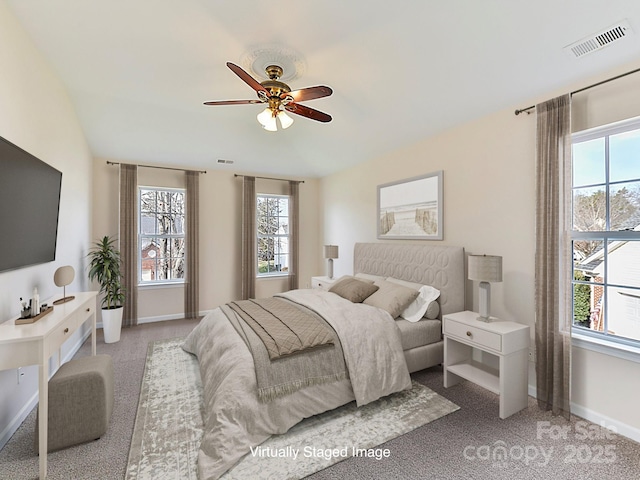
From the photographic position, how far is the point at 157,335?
418 cm

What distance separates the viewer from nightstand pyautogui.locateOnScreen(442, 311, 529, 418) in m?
2.29

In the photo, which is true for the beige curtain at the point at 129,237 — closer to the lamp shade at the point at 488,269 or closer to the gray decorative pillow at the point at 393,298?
the gray decorative pillow at the point at 393,298

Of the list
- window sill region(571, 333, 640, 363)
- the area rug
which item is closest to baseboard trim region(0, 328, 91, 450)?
the area rug

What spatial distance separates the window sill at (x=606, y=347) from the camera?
2.06 m

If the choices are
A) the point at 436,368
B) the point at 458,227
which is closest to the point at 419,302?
the point at 436,368

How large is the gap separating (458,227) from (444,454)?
2.24 m

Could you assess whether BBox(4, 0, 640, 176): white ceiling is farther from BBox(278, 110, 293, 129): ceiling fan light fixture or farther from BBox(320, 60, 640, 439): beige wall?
BBox(278, 110, 293, 129): ceiling fan light fixture

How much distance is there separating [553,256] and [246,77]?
2.77 meters

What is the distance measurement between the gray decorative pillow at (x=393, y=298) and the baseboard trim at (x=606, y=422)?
4.93ft

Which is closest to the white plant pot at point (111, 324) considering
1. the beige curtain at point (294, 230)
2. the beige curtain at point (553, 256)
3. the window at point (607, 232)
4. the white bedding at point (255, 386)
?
the white bedding at point (255, 386)

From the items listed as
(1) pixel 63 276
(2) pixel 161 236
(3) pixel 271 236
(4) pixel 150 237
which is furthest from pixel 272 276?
(1) pixel 63 276

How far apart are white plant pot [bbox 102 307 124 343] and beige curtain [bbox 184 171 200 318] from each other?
1133 millimetres

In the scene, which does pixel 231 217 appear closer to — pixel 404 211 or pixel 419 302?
pixel 404 211

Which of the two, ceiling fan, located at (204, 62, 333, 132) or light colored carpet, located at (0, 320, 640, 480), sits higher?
ceiling fan, located at (204, 62, 333, 132)
